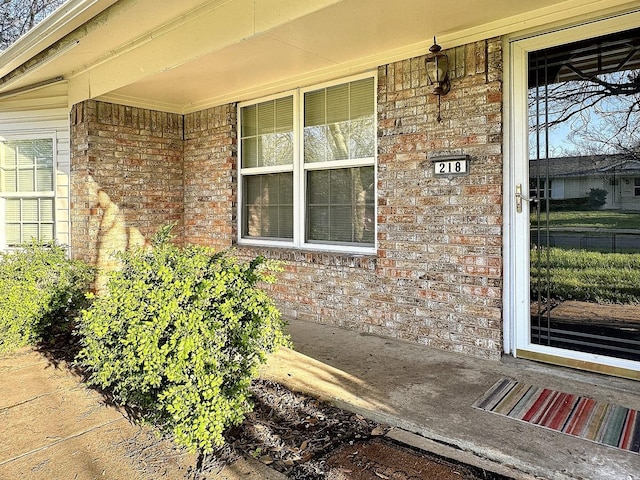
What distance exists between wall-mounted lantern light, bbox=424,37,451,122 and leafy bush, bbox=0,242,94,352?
12.0 feet

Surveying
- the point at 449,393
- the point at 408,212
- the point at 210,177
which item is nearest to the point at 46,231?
the point at 210,177

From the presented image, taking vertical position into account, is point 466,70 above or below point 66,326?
above

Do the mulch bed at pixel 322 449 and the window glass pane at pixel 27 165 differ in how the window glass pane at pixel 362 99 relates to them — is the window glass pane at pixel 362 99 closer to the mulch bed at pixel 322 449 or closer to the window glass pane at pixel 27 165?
the mulch bed at pixel 322 449

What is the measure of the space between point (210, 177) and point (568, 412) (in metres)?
4.62

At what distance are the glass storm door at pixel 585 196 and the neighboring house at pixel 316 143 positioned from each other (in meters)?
0.06

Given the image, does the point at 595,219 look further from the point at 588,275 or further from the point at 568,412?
the point at 568,412

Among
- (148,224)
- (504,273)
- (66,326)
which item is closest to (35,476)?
(66,326)

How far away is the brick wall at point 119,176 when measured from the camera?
17.2ft

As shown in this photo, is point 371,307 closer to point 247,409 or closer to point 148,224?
point 247,409

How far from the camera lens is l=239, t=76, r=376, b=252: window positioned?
4375mm

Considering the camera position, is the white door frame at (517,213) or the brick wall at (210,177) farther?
the brick wall at (210,177)

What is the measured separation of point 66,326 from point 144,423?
7.15 feet

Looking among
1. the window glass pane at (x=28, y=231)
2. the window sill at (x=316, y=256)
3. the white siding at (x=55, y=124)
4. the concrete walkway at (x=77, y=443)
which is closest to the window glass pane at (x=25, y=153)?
the white siding at (x=55, y=124)

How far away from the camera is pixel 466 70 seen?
3.53m
